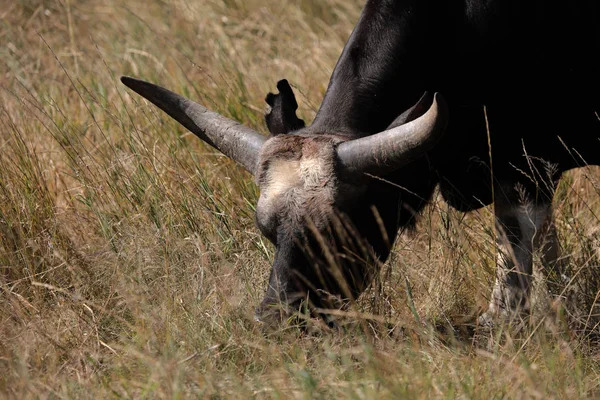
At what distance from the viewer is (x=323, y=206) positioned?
13.9ft

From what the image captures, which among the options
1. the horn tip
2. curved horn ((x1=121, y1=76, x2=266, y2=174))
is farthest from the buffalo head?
the horn tip

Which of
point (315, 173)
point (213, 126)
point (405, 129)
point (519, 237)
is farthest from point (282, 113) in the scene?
point (519, 237)

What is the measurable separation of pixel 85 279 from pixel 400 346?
71.6 inches

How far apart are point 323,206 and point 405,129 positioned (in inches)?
18.6

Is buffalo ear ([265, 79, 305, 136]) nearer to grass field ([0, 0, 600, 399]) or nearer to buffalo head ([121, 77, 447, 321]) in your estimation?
buffalo head ([121, 77, 447, 321])

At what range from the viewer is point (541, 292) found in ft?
14.6

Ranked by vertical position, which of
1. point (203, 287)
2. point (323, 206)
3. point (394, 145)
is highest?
point (394, 145)

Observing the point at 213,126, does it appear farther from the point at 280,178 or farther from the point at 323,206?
the point at 323,206

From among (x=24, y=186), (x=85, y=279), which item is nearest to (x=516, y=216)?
(x=85, y=279)

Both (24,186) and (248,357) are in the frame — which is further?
(24,186)

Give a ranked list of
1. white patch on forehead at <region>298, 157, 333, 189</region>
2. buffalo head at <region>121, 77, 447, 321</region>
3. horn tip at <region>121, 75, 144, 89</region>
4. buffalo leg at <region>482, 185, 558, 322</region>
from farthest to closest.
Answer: buffalo leg at <region>482, 185, 558, 322</region>
horn tip at <region>121, 75, 144, 89</region>
white patch on forehead at <region>298, 157, 333, 189</region>
buffalo head at <region>121, 77, 447, 321</region>

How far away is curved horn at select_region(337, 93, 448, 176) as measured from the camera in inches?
155

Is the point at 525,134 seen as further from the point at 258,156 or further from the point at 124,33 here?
the point at 124,33

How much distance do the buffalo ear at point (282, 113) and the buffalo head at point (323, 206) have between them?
0.16 m
